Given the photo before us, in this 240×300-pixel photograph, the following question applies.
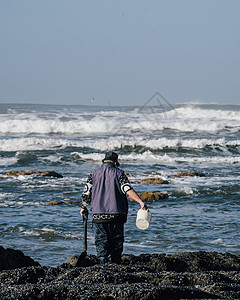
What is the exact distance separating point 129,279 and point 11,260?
1840mm

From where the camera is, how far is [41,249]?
804 centimetres

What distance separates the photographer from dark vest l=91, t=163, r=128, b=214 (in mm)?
5988

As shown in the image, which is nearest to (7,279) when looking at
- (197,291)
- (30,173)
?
(197,291)

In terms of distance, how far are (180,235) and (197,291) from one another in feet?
14.5

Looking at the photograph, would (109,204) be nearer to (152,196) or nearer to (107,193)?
(107,193)

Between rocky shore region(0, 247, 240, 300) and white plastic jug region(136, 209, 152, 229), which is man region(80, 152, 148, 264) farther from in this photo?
rocky shore region(0, 247, 240, 300)

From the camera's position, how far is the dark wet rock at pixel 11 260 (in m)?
6.08

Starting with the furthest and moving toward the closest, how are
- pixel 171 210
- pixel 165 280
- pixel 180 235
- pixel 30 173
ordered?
pixel 30 173 → pixel 171 210 → pixel 180 235 → pixel 165 280

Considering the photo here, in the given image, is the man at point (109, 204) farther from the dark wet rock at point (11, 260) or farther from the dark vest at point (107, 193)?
the dark wet rock at point (11, 260)

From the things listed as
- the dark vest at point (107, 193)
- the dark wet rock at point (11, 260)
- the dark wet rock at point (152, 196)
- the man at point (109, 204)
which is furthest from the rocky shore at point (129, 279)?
the dark wet rock at point (152, 196)

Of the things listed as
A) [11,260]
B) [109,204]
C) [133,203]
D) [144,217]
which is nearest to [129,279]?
[109,204]

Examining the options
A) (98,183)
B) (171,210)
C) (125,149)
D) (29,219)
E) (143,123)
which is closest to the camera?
(98,183)

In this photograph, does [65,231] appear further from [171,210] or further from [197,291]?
[197,291]

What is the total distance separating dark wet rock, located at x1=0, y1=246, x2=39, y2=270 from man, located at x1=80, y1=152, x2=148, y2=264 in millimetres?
978
